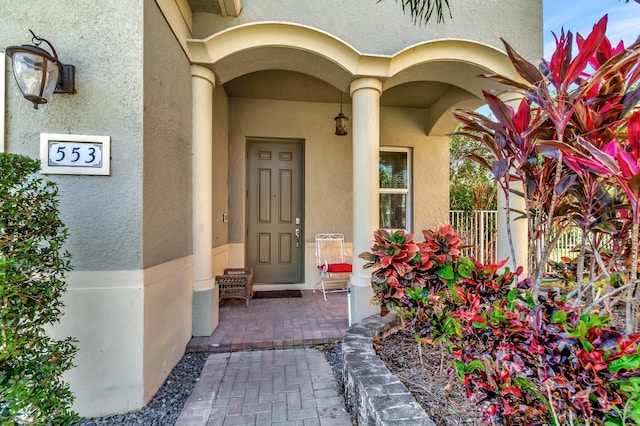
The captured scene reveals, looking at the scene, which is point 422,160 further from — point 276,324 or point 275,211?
point 276,324

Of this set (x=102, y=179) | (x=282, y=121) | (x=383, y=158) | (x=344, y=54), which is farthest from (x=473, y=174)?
(x=102, y=179)

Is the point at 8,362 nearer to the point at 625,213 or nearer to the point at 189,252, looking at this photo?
the point at 189,252

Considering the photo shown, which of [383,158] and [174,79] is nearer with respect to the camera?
[174,79]

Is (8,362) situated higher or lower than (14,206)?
lower

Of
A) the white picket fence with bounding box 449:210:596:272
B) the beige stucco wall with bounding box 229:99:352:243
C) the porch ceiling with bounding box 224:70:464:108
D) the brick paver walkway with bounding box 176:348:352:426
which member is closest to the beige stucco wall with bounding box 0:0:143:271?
the brick paver walkway with bounding box 176:348:352:426

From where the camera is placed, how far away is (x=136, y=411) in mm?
1973

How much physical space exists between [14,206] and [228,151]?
333cm

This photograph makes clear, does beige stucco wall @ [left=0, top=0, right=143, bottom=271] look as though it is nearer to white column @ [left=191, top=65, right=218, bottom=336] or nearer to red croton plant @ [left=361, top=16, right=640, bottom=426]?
white column @ [left=191, top=65, right=218, bottom=336]

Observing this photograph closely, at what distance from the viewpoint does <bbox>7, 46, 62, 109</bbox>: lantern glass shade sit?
65.5 inches

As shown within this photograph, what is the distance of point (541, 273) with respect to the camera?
1.70m

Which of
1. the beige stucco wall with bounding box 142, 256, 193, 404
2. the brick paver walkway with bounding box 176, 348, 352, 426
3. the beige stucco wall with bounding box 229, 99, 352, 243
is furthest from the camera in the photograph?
the beige stucco wall with bounding box 229, 99, 352, 243

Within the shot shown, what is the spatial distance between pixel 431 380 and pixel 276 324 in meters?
1.82

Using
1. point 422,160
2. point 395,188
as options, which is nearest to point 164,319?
point 395,188

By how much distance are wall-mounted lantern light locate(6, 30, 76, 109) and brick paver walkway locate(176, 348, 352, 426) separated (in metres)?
2.17
